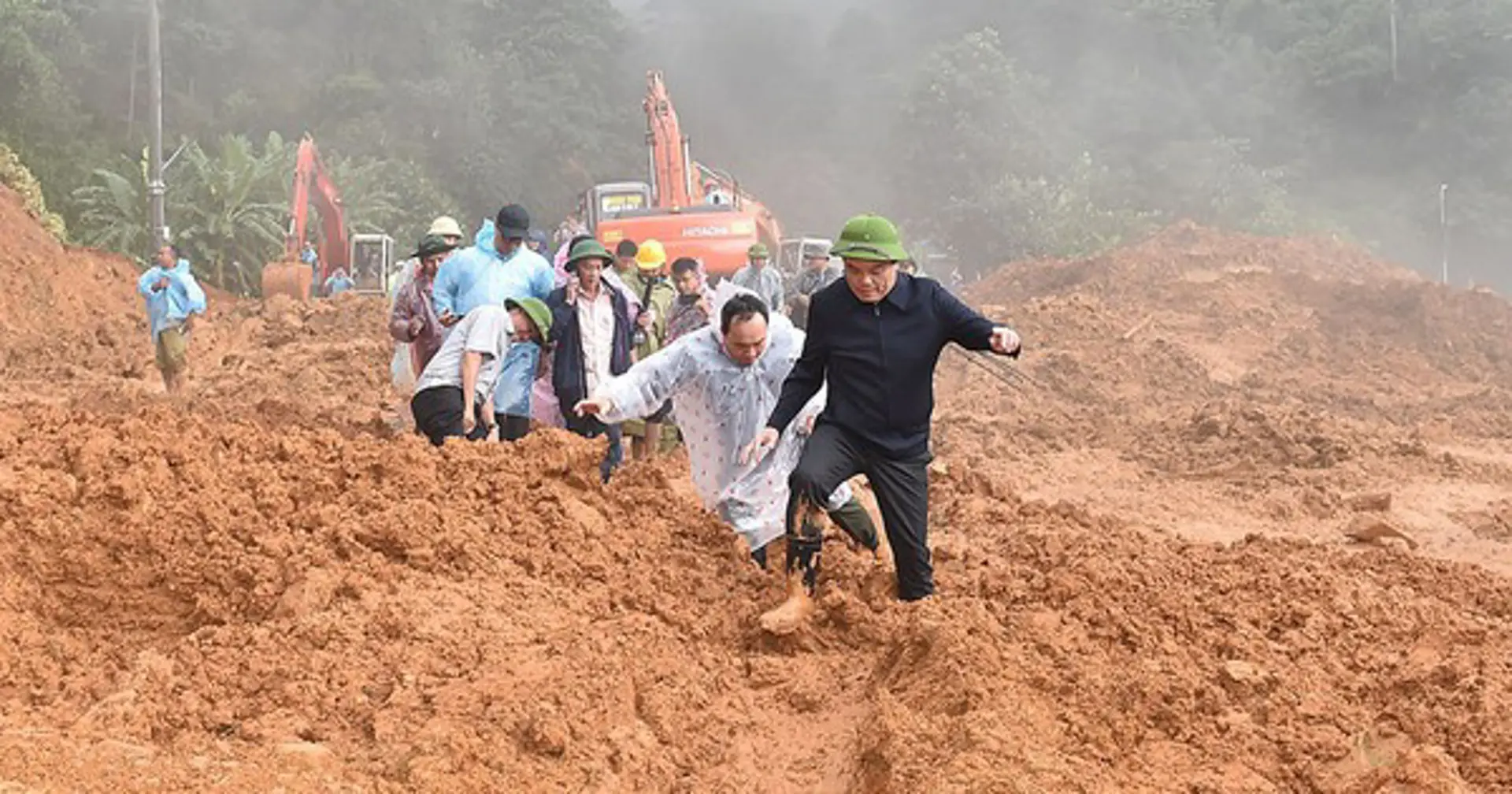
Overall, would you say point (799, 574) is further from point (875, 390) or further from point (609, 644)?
point (609, 644)

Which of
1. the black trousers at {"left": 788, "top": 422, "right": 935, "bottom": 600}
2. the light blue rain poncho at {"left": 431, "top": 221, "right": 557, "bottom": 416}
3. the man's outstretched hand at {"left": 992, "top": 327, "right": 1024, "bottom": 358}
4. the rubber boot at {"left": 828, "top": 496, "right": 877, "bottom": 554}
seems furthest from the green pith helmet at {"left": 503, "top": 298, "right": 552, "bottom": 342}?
the man's outstretched hand at {"left": 992, "top": 327, "right": 1024, "bottom": 358}

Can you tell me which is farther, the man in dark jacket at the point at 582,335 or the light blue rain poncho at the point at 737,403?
the man in dark jacket at the point at 582,335

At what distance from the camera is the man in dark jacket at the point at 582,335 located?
26.5ft

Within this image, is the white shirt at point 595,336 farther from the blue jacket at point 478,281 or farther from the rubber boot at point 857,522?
the rubber boot at point 857,522

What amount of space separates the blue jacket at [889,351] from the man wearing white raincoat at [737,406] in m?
0.57

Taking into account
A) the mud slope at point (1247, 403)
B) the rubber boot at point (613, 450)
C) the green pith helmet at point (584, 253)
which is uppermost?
the green pith helmet at point (584, 253)

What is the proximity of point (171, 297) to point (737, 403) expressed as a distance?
26.3ft

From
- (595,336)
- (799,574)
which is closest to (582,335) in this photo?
(595,336)

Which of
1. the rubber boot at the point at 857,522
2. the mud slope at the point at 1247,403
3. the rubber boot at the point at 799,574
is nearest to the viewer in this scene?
the rubber boot at the point at 799,574

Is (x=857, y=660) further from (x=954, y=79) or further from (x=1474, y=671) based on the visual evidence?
(x=954, y=79)

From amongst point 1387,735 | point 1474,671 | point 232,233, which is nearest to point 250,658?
point 1387,735

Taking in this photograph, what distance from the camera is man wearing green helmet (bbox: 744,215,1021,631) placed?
5.40 meters

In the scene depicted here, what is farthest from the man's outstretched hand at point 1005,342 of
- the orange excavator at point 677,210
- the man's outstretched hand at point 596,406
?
the orange excavator at point 677,210

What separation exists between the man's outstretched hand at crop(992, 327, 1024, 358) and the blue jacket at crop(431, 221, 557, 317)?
343 cm
